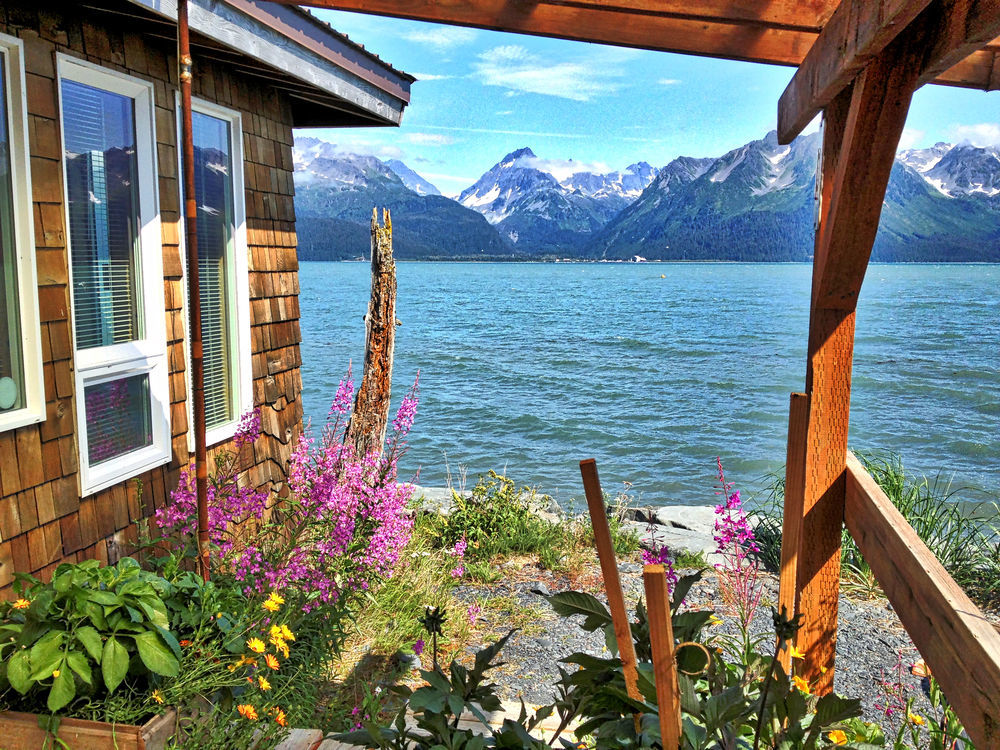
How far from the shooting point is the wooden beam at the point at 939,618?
4.18 feet

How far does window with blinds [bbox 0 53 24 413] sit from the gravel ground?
87.6 inches

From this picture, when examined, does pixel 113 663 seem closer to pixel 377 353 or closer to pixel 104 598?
pixel 104 598

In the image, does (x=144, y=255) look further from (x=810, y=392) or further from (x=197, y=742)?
(x=810, y=392)

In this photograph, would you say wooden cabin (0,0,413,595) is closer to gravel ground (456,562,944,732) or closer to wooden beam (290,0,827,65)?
wooden beam (290,0,827,65)

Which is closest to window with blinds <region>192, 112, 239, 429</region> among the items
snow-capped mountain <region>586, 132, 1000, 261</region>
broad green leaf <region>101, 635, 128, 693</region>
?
broad green leaf <region>101, 635, 128, 693</region>

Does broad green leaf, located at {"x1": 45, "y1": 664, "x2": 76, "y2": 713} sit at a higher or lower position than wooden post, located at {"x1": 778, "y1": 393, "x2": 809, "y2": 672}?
lower

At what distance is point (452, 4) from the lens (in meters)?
2.29

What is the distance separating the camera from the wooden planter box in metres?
2.05

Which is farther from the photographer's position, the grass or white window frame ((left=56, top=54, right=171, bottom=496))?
the grass

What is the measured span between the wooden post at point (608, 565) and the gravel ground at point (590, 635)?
7.72 feet

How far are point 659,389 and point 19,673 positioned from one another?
1956cm

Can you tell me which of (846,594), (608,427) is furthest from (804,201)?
(846,594)

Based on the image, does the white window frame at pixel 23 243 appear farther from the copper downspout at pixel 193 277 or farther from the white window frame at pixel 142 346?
the copper downspout at pixel 193 277

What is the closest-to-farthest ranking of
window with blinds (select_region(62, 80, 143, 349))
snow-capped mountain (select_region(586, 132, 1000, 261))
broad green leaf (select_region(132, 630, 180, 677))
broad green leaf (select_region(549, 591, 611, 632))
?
1. broad green leaf (select_region(549, 591, 611, 632))
2. broad green leaf (select_region(132, 630, 180, 677))
3. window with blinds (select_region(62, 80, 143, 349))
4. snow-capped mountain (select_region(586, 132, 1000, 261))
